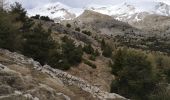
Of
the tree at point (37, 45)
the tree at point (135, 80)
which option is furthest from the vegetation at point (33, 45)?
the tree at point (135, 80)

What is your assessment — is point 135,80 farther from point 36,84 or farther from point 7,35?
point 36,84

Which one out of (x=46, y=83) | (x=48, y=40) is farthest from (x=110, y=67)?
(x=46, y=83)

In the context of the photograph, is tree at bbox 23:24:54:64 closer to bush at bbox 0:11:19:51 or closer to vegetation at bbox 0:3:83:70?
vegetation at bbox 0:3:83:70

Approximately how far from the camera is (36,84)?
2223 cm

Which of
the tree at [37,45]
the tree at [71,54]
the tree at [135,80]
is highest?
the tree at [37,45]

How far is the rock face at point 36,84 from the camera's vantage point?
2092cm

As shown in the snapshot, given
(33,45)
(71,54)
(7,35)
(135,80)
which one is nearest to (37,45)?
(33,45)

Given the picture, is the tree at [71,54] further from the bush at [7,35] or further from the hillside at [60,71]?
the bush at [7,35]

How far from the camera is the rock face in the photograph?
68.6ft

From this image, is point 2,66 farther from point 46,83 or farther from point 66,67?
point 66,67

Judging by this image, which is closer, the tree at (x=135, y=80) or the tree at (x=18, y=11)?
the tree at (x=135, y=80)

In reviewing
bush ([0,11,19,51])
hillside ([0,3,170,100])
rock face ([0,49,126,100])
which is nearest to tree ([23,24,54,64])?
hillside ([0,3,170,100])

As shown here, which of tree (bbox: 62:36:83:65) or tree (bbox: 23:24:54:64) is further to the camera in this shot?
tree (bbox: 62:36:83:65)

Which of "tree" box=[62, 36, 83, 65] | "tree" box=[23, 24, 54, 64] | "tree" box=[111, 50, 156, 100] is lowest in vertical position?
"tree" box=[111, 50, 156, 100]
